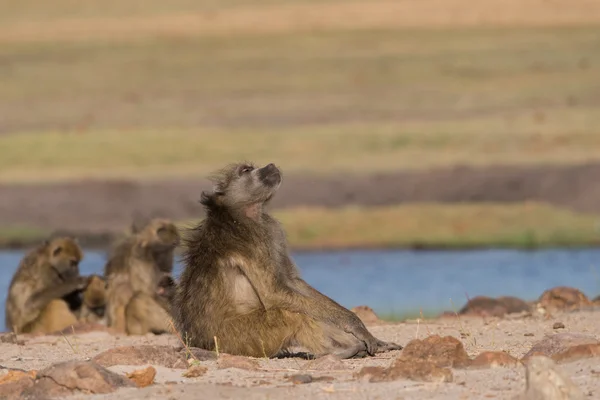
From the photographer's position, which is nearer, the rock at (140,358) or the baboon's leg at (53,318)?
the rock at (140,358)

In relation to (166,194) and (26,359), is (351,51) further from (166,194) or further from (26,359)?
(26,359)

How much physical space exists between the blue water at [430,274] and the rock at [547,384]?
31.4ft

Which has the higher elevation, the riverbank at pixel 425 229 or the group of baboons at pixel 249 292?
the riverbank at pixel 425 229

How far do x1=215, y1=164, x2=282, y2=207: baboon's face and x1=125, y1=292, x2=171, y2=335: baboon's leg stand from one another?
292cm

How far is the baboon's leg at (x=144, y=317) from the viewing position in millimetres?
12320

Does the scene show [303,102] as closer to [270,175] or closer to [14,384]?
[270,175]

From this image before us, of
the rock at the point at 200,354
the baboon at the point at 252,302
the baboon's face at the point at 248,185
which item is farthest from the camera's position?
the baboon's face at the point at 248,185

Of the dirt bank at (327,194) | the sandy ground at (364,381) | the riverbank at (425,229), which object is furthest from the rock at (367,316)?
the dirt bank at (327,194)

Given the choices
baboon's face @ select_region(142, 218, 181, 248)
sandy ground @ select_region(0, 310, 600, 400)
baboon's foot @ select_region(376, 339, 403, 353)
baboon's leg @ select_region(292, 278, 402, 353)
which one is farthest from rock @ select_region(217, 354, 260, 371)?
baboon's face @ select_region(142, 218, 181, 248)

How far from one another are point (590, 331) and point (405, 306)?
22.8 ft

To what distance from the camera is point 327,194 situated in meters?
25.3

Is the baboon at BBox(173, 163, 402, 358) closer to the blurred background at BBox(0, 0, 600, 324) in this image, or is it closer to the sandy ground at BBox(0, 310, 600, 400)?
the sandy ground at BBox(0, 310, 600, 400)

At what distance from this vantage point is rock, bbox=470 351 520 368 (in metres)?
7.64

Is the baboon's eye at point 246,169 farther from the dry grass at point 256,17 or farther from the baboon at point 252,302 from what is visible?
the dry grass at point 256,17
